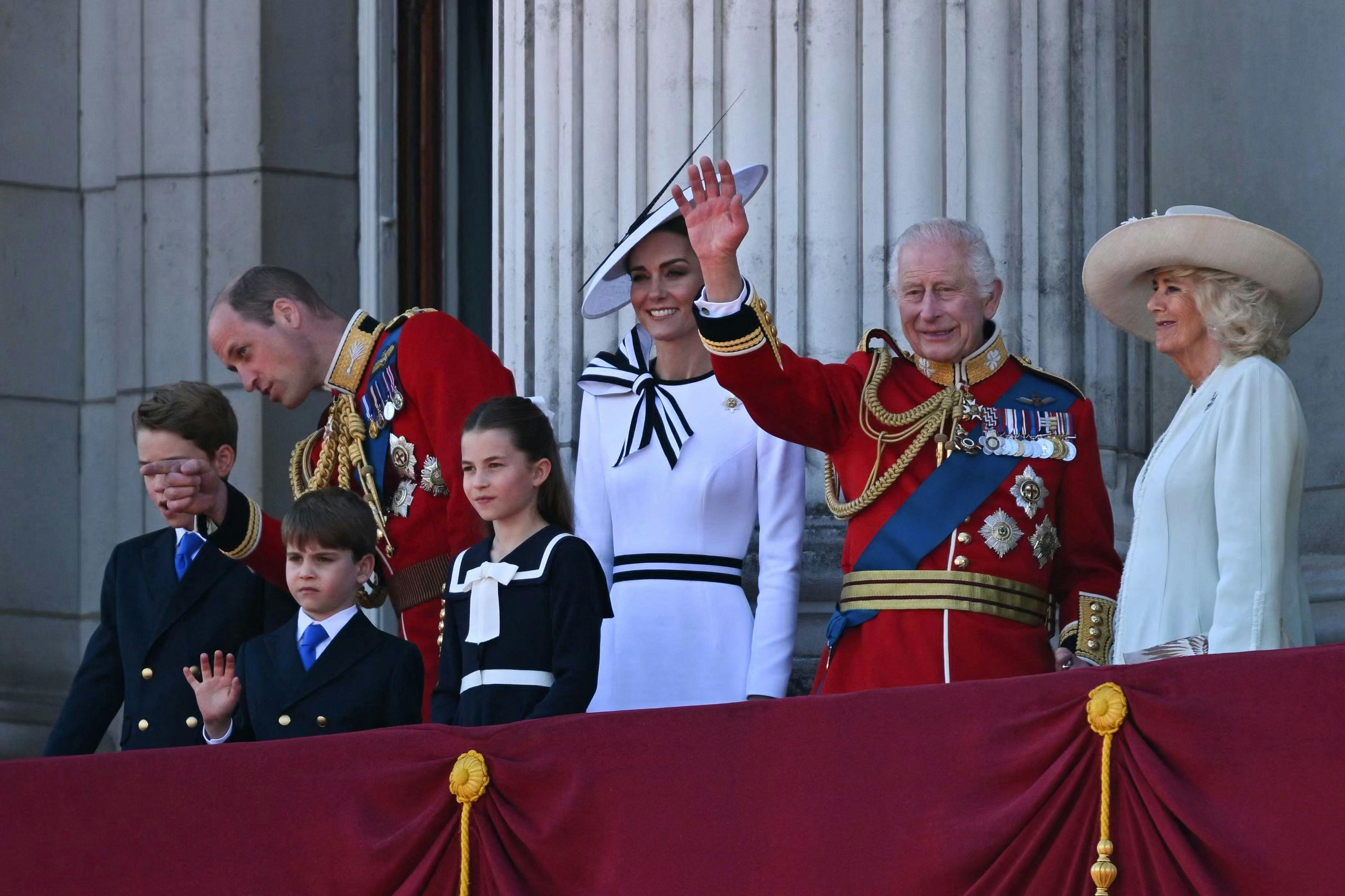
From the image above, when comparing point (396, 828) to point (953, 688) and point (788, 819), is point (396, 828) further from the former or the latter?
point (953, 688)

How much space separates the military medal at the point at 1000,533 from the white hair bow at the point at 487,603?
95 centimetres

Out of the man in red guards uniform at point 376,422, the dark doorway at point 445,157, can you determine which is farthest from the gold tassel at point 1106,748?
the dark doorway at point 445,157

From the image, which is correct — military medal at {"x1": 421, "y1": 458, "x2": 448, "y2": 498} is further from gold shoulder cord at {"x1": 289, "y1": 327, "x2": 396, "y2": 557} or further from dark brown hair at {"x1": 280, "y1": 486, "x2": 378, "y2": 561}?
dark brown hair at {"x1": 280, "y1": 486, "x2": 378, "y2": 561}

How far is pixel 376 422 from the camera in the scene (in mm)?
5586

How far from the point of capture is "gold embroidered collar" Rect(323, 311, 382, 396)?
5652 millimetres

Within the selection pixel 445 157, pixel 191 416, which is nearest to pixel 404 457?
pixel 191 416

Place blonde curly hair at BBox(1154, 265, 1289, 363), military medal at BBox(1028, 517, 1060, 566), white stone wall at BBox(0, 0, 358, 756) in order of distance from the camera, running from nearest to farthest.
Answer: blonde curly hair at BBox(1154, 265, 1289, 363) < military medal at BBox(1028, 517, 1060, 566) < white stone wall at BBox(0, 0, 358, 756)

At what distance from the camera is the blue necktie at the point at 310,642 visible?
5.12 m

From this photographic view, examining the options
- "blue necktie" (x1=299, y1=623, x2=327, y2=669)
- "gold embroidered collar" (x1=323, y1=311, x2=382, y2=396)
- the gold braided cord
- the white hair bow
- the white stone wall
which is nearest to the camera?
the white hair bow

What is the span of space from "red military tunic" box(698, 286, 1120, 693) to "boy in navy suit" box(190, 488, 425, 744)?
90 cm

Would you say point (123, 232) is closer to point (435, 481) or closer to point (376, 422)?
point (376, 422)

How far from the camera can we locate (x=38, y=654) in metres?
8.62

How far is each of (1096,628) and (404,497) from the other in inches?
64.4

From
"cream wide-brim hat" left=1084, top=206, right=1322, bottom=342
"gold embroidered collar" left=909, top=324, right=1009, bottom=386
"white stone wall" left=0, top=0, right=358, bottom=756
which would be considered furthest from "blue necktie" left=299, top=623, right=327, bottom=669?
"white stone wall" left=0, top=0, right=358, bottom=756
